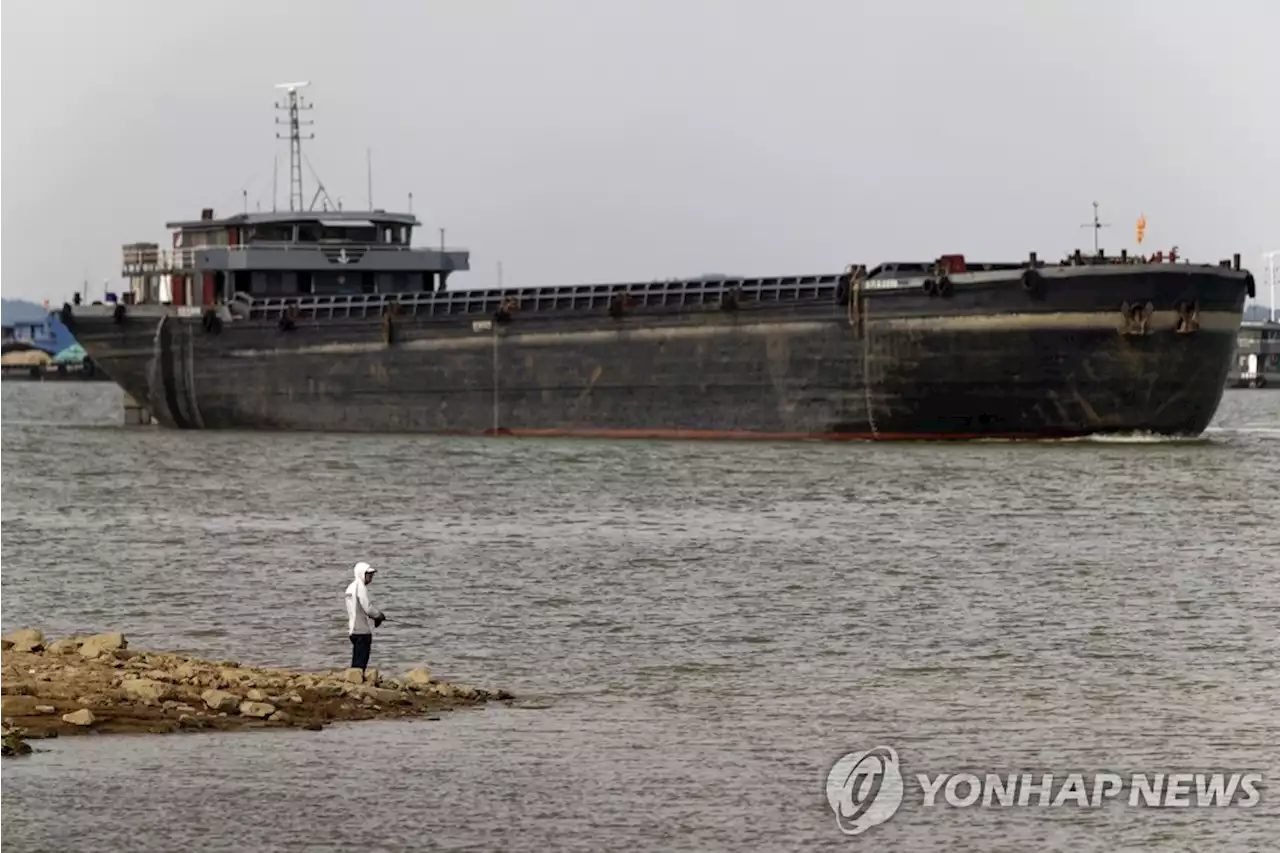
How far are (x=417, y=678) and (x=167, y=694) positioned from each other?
295 cm

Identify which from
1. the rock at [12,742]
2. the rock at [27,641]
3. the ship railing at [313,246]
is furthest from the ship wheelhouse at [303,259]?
the rock at [12,742]

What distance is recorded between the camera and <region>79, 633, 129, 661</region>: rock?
2284cm

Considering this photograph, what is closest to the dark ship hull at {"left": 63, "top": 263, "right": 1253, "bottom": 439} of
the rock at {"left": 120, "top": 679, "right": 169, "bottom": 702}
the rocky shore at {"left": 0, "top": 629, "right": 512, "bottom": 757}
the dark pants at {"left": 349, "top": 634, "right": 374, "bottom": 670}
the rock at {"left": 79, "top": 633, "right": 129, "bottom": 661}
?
the rocky shore at {"left": 0, "top": 629, "right": 512, "bottom": 757}

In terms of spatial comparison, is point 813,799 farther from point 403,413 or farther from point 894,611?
Answer: point 403,413

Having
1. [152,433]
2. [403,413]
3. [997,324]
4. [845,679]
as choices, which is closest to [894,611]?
[845,679]

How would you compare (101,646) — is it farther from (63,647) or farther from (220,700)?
(220,700)

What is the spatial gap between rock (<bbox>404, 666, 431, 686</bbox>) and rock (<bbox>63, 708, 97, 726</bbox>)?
3.76 metres

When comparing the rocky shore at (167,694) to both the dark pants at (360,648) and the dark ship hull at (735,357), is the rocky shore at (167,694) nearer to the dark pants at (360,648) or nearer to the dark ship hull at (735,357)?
the dark pants at (360,648)

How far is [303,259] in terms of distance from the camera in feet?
257

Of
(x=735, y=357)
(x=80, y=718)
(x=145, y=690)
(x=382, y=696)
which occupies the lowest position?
(x=382, y=696)

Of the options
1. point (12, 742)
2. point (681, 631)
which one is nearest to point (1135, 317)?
point (681, 631)

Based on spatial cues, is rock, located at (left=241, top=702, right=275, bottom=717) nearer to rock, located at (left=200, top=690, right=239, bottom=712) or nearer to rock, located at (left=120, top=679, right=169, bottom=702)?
rock, located at (left=200, top=690, right=239, bottom=712)

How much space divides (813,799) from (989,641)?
9.85m

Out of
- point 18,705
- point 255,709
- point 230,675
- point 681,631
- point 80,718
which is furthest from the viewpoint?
point 681,631
